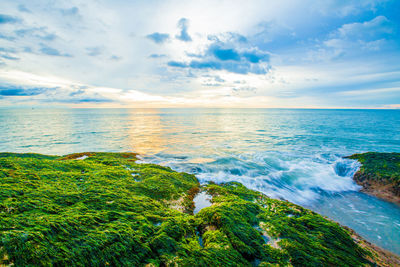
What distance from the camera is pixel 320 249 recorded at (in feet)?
11.9

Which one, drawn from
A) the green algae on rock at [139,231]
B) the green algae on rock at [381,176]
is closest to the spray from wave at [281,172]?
the green algae on rock at [381,176]

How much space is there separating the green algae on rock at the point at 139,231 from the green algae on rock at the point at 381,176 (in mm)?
5932

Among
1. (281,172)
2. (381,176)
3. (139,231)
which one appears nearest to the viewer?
(139,231)

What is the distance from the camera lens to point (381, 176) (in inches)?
352

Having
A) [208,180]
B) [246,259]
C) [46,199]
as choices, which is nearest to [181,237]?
[246,259]

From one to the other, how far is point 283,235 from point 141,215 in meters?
3.36

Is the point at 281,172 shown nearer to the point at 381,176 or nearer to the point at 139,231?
the point at 381,176

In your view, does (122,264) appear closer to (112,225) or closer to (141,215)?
(112,225)

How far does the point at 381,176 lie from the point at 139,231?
12.6 metres

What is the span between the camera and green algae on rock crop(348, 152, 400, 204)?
26.3ft

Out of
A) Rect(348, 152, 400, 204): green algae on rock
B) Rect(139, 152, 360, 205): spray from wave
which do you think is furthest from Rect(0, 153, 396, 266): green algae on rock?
Rect(348, 152, 400, 204): green algae on rock

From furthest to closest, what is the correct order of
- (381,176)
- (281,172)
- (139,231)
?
(281,172) → (381,176) → (139,231)

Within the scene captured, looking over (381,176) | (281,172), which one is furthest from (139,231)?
(381,176)

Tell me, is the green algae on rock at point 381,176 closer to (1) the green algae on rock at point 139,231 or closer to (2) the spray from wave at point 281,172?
(2) the spray from wave at point 281,172
